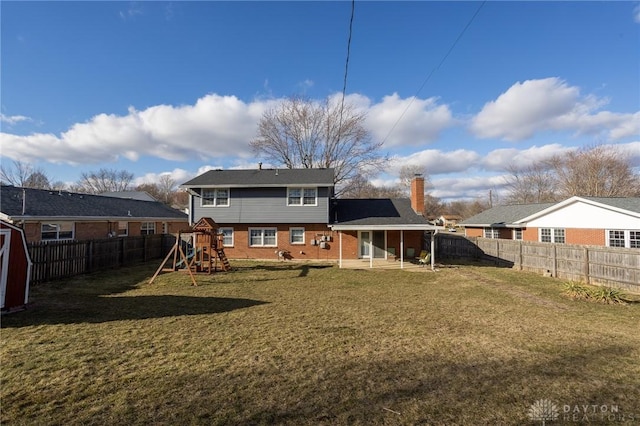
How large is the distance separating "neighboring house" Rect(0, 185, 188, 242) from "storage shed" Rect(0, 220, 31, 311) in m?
7.45

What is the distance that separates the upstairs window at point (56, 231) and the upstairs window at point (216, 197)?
8.69m

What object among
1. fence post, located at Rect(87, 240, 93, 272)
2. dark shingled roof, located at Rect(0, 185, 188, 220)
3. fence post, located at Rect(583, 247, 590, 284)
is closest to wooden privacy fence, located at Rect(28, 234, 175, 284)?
fence post, located at Rect(87, 240, 93, 272)

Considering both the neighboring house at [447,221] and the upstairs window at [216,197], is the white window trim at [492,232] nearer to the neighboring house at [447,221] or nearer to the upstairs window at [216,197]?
the upstairs window at [216,197]

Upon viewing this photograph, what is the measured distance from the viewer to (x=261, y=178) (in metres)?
20.5

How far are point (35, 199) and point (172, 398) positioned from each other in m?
22.0

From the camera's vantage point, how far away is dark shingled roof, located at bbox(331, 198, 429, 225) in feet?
58.8

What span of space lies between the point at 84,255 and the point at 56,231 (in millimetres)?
7379

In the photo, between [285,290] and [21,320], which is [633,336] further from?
[21,320]

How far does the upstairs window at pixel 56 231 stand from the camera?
18078mm

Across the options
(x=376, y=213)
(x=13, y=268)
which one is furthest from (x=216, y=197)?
(x=13, y=268)

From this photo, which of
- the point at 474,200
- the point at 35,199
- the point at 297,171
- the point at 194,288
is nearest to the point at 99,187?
the point at 35,199

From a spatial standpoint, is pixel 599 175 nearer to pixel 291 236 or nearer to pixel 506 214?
pixel 506 214

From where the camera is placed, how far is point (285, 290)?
436 inches

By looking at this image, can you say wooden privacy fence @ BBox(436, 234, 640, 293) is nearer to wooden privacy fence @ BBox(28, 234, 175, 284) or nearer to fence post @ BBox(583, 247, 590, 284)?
fence post @ BBox(583, 247, 590, 284)
